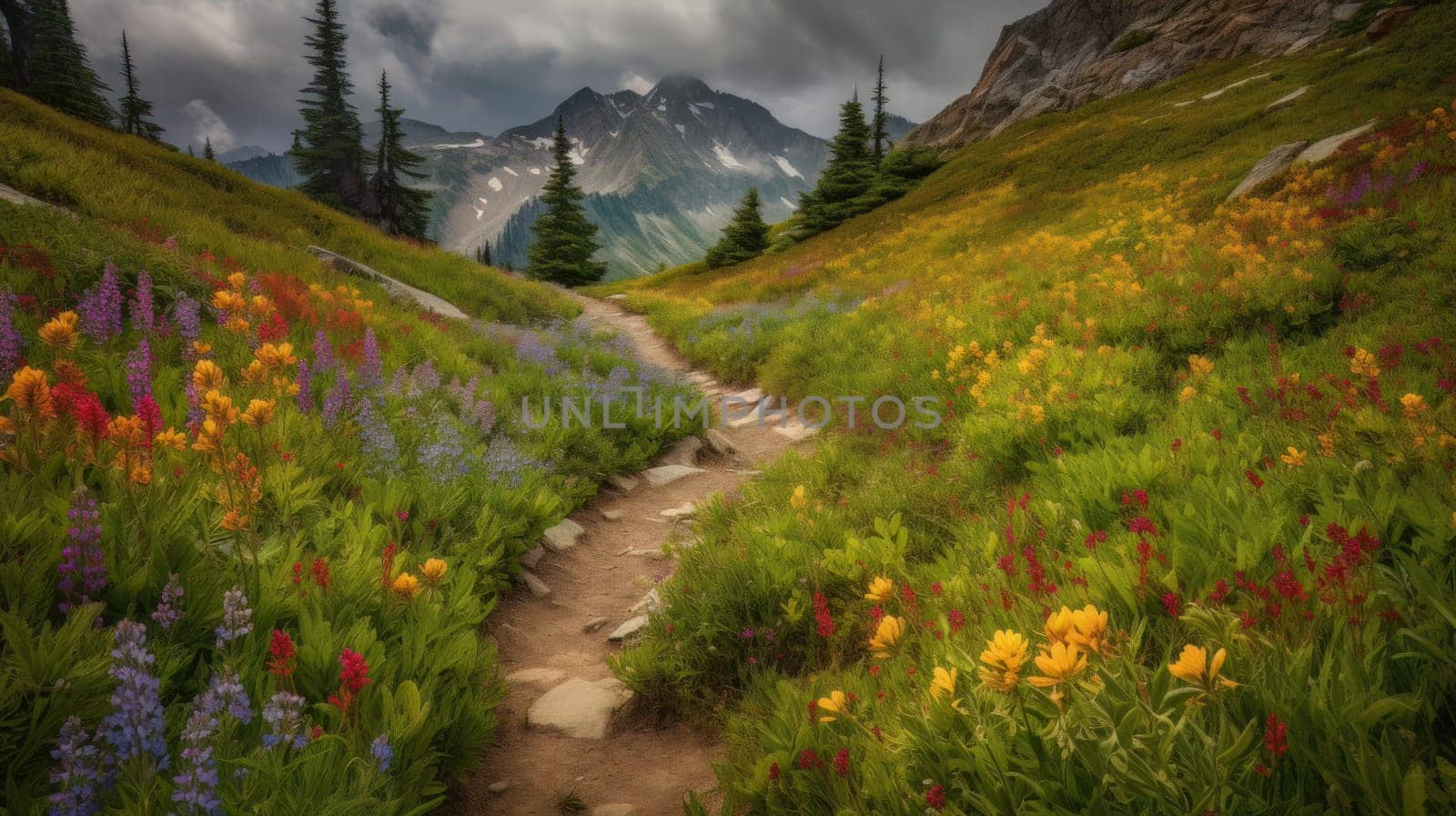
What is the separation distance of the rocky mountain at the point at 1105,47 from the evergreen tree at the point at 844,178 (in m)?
23.2

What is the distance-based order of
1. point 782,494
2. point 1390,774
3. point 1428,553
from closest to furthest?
point 1390,774 < point 1428,553 < point 782,494

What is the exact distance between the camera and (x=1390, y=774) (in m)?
1.09

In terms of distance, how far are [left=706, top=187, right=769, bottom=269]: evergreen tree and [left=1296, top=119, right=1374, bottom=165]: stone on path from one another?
2634 centimetres

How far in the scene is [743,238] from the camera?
35656mm

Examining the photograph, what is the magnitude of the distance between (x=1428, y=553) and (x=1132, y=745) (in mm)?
1457

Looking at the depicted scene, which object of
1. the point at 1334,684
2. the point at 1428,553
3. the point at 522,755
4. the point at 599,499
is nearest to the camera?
the point at 1334,684

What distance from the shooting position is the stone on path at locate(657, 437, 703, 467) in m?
7.14

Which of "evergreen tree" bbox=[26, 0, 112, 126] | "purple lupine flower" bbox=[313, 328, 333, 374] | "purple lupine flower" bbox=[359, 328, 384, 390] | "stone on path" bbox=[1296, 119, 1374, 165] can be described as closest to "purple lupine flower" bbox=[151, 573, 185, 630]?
"purple lupine flower" bbox=[359, 328, 384, 390]

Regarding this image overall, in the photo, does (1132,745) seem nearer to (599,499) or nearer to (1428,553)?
(1428,553)

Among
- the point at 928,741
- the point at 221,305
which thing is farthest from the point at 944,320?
the point at 221,305

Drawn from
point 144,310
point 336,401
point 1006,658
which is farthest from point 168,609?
point 144,310

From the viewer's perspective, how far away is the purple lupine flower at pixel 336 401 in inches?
173

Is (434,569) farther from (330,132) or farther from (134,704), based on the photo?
(330,132)

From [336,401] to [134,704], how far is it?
358 cm
